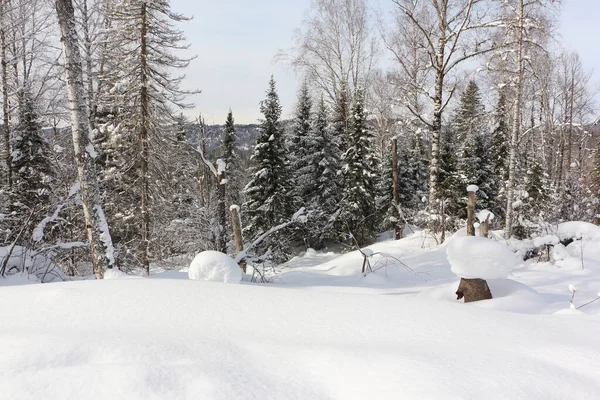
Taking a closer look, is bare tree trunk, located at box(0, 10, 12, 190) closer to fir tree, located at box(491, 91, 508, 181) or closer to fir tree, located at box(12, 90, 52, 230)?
fir tree, located at box(12, 90, 52, 230)

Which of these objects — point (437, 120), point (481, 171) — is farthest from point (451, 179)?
point (437, 120)

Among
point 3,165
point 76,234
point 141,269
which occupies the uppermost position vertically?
point 3,165

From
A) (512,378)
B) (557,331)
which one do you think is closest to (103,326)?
(512,378)

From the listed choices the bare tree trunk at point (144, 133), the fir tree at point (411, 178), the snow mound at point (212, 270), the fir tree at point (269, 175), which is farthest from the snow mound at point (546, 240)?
the fir tree at point (411, 178)

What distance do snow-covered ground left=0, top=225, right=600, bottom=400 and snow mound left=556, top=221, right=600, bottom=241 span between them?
19.7 feet

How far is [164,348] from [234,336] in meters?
0.43

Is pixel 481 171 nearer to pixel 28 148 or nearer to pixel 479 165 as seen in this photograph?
pixel 479 165

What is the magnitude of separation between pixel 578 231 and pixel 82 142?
9.77m

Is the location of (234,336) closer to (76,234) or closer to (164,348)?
(164,348)

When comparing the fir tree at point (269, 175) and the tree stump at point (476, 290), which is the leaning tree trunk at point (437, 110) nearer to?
Answer: the tree stump at point (476, 290)

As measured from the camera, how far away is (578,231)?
763 centimetres

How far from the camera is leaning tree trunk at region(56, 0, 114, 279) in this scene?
5.08 m

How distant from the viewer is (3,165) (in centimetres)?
1496

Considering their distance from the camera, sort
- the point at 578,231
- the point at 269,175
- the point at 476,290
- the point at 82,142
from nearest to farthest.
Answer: the point at 476,290, the point at 82,142, the point at 578,231, the point at 269,175
